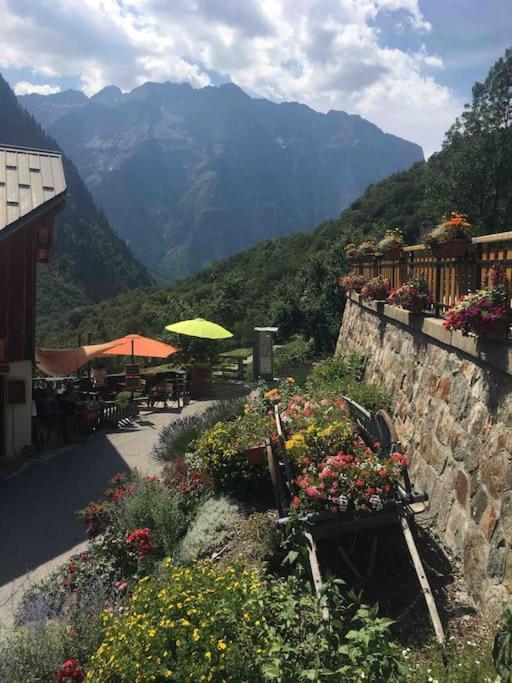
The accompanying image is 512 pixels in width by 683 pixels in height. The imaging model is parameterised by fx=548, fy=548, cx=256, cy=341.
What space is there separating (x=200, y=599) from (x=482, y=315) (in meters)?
3.01

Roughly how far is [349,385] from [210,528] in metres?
3.57

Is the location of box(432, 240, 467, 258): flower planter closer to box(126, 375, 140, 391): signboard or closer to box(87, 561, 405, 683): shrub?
box(87, 561, 405, 683): shrub

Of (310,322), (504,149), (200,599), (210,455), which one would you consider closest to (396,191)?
(504,149)

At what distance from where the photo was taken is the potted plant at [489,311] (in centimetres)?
436

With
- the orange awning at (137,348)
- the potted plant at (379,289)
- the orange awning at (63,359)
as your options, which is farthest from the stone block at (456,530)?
the orange awning at (137,348)

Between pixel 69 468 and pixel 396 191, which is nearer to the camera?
pixel 69 468

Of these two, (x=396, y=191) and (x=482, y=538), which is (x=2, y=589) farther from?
(x=396, y=191)

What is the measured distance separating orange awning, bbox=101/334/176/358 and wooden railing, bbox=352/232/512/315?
30.5 feet

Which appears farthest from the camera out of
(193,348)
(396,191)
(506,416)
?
(396,191)

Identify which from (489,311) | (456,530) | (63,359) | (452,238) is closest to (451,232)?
(452,238)

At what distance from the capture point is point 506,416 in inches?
165

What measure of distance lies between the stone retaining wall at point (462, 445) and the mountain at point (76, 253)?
212 feet

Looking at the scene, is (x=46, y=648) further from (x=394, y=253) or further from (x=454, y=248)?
(x=394, y=253)

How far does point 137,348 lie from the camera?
53.5ft
